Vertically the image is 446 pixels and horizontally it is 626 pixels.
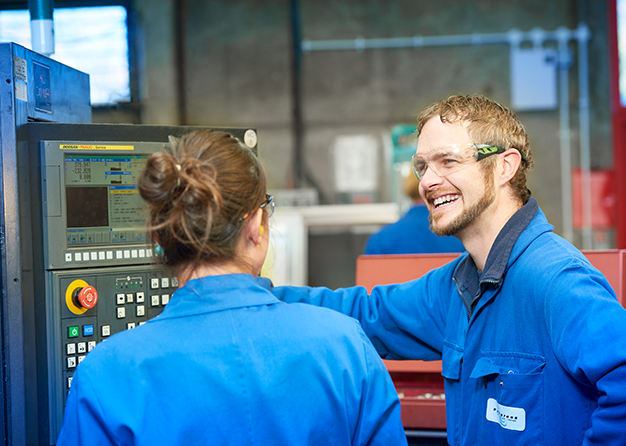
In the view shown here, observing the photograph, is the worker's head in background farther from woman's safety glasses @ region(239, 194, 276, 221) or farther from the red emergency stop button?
the red emergency stop button

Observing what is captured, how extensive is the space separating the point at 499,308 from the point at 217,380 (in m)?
0.65

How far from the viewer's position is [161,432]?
784 mm

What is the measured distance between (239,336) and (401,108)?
13.7 feet

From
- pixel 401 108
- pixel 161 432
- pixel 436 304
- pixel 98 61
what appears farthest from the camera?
pixel 401 108

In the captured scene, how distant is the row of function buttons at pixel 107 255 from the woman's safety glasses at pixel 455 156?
0.69m

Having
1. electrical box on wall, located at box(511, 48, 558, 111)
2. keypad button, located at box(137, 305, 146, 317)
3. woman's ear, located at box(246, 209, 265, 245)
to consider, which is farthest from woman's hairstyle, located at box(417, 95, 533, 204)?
electrical box on wall, located at box(511, 48, 558, 111)

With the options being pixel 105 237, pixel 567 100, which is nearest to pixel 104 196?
pixel 105 237

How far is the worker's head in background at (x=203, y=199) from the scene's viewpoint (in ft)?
2.69

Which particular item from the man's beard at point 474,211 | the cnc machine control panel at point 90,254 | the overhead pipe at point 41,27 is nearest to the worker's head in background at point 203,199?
the cnc machine control panel at point 90,254

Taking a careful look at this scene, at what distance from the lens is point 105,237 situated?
4.05ft

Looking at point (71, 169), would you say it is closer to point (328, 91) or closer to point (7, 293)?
point (7, 293)

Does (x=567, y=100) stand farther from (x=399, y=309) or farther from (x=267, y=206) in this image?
(x=267, y=206)

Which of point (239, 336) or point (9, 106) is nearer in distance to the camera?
point (239, 336)

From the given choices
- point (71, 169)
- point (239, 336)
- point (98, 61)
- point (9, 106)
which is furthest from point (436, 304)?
point (98, 61)
